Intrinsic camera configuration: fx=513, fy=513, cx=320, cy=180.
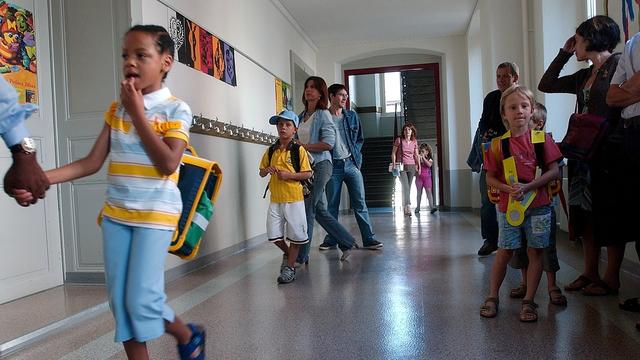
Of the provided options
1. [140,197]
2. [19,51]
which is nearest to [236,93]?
[19,51]

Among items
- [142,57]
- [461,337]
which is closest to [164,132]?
[142,57]

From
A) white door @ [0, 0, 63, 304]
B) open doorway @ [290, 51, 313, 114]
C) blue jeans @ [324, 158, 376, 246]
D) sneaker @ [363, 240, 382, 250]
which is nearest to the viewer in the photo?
white door @ [0, 0, 63, 304]

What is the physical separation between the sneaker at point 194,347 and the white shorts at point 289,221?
173 cm

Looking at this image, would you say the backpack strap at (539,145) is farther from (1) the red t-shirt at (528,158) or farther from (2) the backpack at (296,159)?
(2) the backpack at (296,159)

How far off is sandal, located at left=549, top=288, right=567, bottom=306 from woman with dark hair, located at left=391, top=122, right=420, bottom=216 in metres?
5.65

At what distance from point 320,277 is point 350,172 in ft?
4.19

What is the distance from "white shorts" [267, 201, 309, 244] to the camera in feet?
10.8

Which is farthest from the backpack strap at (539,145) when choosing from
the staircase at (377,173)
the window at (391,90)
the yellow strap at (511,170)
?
the window at (391,90)

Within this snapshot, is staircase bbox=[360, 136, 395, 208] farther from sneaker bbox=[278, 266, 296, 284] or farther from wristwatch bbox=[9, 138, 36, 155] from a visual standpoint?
wristwatch bbox=[9, 138, 36, 155]

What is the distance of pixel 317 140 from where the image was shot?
3.74 meters

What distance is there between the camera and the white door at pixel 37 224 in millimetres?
2869

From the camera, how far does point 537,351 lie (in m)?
1.82

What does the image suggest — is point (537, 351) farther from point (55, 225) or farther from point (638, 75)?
point (55, 225)

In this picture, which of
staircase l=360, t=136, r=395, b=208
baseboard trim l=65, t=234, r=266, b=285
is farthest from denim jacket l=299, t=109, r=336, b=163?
staircase l=360, t=136, r=395, b=208
